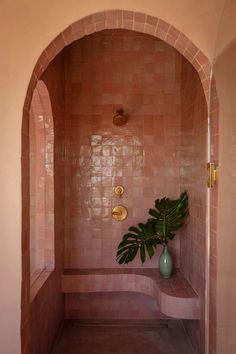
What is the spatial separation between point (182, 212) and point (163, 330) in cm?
116

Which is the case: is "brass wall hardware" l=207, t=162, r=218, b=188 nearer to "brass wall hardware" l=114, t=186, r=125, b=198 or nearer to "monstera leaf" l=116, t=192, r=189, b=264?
"monstera leaf" l=116, t=192, r=189, b=264

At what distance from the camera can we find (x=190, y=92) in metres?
2.85

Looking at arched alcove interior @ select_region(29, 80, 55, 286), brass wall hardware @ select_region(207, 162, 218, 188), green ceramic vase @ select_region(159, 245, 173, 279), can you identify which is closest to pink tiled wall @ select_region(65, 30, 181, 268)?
green ceramic vase @ select_region(159, 245, 173, 279)

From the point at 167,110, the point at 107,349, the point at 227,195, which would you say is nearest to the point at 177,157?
the point at 167,110

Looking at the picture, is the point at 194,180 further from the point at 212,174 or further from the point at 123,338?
the point at 123,338

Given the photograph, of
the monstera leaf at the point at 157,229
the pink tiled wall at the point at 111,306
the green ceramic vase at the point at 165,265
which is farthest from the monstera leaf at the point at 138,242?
the pink tiled wall at the point at 111,306

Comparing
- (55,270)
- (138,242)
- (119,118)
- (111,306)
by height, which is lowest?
(111,306)

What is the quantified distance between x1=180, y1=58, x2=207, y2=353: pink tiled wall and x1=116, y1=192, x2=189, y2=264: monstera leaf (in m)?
0.11

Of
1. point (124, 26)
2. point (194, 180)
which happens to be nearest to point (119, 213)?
point (194, 180)

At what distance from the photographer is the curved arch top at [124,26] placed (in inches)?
61.8

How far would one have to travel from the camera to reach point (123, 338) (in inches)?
114

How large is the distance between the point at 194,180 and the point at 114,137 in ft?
3.19

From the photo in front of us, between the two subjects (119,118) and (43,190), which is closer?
(43,190)

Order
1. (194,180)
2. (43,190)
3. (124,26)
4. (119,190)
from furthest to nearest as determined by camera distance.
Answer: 1. (119,190)
2. (43,190)
3. (194,180)
4. (124,26)
